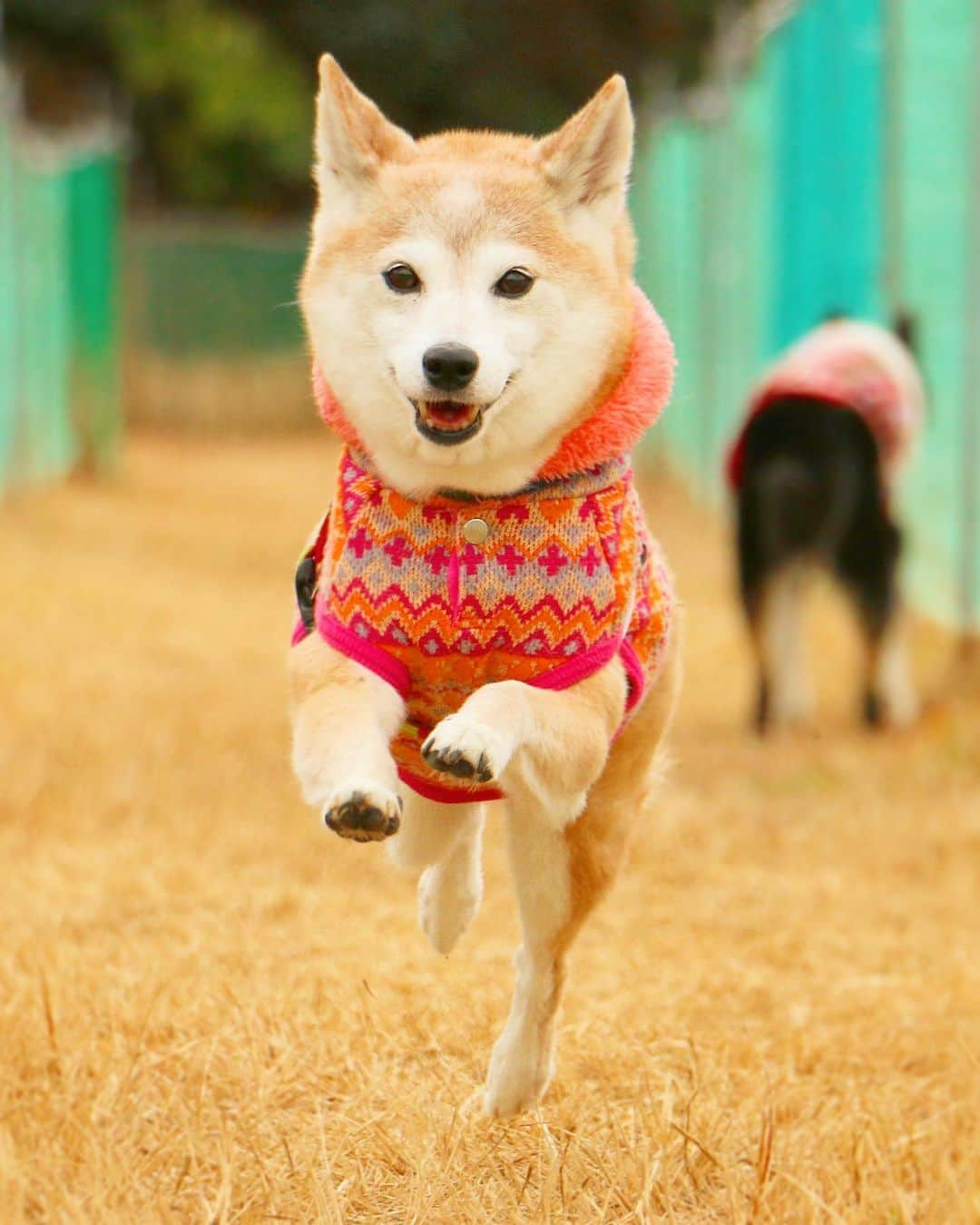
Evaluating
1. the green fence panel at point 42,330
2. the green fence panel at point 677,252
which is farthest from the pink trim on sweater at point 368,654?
the green fence panel at point 677,252

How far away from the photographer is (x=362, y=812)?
250 cm

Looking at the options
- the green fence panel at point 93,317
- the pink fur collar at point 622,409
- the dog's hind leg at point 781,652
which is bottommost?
the green fence panel at point 93,317

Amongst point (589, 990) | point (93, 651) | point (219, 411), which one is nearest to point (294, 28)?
point (219, 411)

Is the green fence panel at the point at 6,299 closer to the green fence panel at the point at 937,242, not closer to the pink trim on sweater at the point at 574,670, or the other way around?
the green fence panel at the point at 937,242

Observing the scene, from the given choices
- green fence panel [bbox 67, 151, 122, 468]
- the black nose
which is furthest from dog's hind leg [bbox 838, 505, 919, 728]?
green fence panel [bbox 67, 151, 122, 468]

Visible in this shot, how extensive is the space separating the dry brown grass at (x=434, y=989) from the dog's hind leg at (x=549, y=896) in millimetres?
78

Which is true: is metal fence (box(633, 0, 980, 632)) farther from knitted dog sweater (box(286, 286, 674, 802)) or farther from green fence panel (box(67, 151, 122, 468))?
knitted dog sweater (box(286, 286, 674, 802))

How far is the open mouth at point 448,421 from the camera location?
9.21ft

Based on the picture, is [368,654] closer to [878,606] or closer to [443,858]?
[443,858]

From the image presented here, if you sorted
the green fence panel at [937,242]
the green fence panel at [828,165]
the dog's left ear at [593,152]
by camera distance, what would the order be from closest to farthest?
the dog's left ear at [593,152], the green fence panel at [937,242], the green fence panel at [828,165]

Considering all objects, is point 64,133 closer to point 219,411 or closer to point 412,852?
point 219,411

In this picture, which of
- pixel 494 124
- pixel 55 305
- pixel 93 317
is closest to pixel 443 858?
pixel 55 305

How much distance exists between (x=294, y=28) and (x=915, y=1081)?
2235 centimetres

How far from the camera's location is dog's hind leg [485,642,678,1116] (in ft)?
10.1
